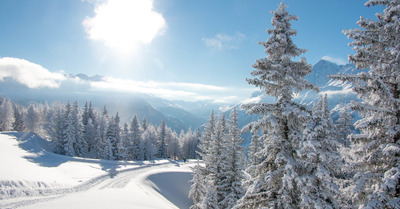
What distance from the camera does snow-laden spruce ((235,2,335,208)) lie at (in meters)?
9.12

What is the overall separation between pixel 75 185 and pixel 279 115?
92.8 ft

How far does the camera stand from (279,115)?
392 inches

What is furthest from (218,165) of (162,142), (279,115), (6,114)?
(6,114)

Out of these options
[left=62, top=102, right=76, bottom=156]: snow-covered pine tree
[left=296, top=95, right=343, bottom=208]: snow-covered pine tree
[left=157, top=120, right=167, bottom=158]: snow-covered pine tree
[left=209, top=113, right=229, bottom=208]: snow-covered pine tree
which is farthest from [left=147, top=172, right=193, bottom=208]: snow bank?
[left=296, top=95, right=343, bottom=208]: snow-covered pine tree

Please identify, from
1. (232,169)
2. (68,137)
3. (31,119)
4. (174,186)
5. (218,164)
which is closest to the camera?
(232,169)

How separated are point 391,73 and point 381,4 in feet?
10.9

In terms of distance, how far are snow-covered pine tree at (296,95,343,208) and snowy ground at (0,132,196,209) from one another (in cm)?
1602

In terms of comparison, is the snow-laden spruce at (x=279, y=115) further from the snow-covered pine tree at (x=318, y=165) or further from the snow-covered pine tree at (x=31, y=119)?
the snow-covered pine tree at (x=31, y=119)

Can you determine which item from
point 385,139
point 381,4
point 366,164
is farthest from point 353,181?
point 381,4

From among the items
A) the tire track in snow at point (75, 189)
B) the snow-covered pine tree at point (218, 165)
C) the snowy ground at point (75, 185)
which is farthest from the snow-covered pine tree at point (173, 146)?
the snow-covered pine tree at point (218, 165)

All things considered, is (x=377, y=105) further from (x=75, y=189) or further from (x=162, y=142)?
(x=162, y=142)

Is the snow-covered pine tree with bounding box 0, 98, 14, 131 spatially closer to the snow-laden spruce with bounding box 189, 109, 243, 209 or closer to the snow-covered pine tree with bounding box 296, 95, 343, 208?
the snow-laden spruce with bounding box 189, 109, 243, 209

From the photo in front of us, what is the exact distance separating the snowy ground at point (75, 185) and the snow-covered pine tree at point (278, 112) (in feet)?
46.3

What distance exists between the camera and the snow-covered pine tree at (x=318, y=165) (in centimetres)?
789
